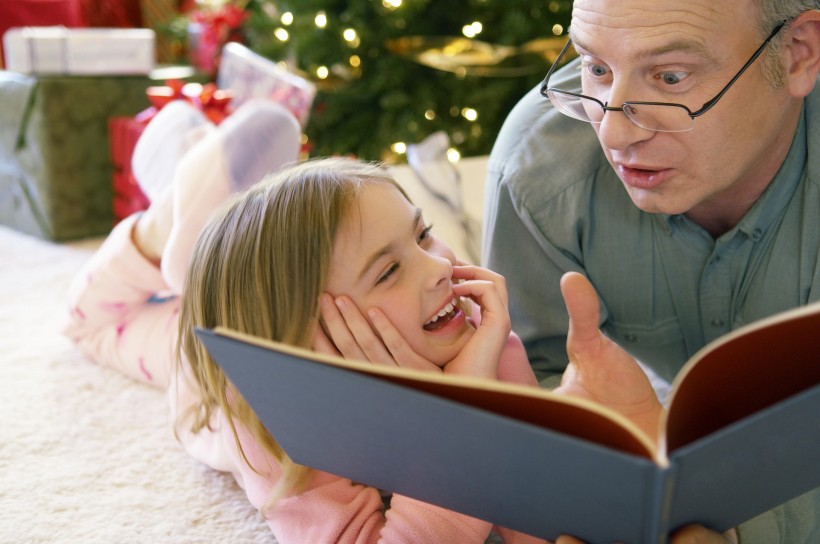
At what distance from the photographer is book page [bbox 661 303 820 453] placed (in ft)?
2.23

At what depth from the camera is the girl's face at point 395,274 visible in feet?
3.39

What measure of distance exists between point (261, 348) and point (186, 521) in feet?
2.12

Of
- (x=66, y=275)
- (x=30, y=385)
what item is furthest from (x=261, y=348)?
(x=66, y=275)

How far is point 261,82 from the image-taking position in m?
2.52

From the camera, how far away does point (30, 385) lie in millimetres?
1664

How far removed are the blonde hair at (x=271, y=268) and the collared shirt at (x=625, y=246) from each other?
1.08 feet

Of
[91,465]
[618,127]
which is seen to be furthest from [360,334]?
[91,465]

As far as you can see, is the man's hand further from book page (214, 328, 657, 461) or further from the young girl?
book page (214, 328, 657, 461)

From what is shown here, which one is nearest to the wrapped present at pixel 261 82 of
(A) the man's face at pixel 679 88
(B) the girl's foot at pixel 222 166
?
(B) the girl's foot at pixel 222 166

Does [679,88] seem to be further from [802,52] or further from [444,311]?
[444,311]

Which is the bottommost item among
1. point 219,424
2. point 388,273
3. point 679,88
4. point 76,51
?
point 219,424

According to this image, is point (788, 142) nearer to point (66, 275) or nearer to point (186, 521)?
point (186, 521)

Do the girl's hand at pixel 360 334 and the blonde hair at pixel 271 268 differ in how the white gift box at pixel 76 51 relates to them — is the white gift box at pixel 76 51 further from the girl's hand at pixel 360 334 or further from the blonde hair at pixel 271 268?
the girl's hand at pixel 360 334

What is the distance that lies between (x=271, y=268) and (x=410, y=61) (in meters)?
1.75
